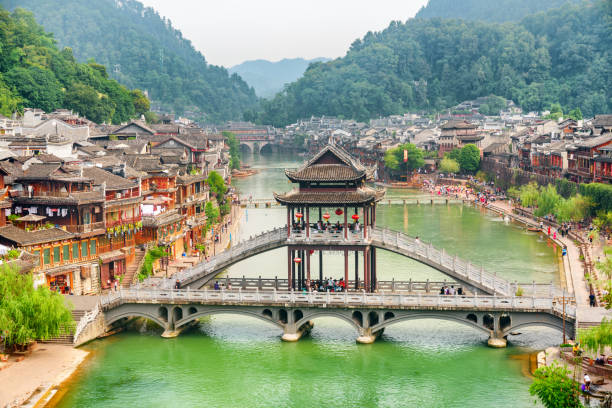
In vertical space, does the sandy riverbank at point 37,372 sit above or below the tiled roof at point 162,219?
below

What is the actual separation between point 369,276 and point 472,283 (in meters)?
6.41

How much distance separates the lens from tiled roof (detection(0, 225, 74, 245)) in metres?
47.9

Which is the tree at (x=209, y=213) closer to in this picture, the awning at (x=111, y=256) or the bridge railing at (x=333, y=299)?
the awning at (x=111, y=256)

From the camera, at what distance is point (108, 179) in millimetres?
58375

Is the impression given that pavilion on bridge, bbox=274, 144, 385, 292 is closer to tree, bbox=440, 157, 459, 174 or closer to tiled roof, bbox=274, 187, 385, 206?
tiled roof, bbox=274, 187, 385, 206

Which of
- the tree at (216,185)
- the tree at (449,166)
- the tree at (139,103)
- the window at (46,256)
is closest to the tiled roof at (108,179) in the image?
the window at (46,256)

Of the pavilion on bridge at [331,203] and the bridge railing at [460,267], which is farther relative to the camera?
the pavilion on bridge at [331,203]

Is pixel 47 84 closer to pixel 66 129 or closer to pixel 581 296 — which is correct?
pixel 66 129

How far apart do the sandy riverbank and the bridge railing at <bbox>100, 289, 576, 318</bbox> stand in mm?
4488

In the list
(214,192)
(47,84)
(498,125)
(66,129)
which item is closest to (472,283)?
(214,192)

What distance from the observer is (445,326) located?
49219 millimetres

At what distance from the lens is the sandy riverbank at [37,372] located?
37.0 metres

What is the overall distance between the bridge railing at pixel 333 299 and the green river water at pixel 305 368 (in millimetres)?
2568

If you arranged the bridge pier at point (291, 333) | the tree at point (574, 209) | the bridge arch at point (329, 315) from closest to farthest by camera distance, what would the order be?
the bridge arch at point (329, 315)
the bridge pier at point (291, 333)
the tree at point (574, 209)
